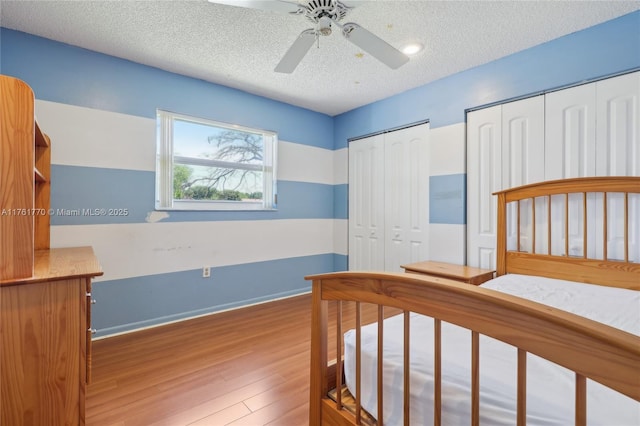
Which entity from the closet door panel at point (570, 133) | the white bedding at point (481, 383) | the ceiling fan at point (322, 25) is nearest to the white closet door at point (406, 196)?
the closet door panel at point (570, 133)

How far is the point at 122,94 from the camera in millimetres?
2459

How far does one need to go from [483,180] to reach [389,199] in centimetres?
101

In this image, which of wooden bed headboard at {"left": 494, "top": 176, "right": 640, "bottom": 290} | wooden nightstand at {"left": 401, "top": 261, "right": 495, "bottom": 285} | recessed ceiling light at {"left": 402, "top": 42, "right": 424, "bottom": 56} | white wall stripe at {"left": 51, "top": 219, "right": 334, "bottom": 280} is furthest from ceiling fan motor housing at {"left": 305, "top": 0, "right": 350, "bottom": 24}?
white wall stripe at {"left": 51, "top": 219, "right": 334, "bottom": 280}

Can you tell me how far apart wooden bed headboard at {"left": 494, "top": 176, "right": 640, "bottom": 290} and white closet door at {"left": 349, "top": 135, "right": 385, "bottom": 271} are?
4.35 ft

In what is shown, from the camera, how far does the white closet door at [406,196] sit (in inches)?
119

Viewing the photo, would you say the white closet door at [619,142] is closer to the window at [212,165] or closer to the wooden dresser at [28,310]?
the window at [212,165]

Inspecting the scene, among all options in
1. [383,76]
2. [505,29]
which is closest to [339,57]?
[383,76]

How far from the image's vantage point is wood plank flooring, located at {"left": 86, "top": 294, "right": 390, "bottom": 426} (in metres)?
1.53

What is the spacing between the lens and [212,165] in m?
3.02

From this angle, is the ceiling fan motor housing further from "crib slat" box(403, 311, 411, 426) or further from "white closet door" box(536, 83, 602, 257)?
"white closet door" box(536, 83, 602, 257)

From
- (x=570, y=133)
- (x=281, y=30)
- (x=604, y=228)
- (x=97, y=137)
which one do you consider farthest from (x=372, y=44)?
(x=97, y=137)

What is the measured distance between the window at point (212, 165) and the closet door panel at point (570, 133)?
2.60m

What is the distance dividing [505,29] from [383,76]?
101cm

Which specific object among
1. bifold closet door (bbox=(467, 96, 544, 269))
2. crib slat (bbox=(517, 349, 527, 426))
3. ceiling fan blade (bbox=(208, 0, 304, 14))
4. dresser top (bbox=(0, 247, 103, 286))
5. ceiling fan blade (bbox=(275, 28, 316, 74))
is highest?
ceiling fan blade (bbox=(208, 0, 304, 14))
